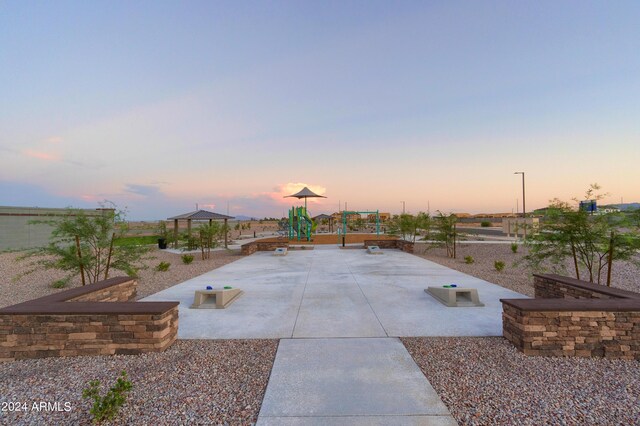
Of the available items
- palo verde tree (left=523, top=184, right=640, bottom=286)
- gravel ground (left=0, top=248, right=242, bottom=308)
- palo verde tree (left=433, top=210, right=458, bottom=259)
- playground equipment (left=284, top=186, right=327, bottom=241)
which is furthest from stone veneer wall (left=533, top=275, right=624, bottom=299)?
playground equipment (left=284, top=186, right=327, bottom=241)

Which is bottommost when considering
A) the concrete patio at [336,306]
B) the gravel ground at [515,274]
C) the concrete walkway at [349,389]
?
the gravel ground at [515,274]

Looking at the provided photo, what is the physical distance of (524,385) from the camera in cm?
344

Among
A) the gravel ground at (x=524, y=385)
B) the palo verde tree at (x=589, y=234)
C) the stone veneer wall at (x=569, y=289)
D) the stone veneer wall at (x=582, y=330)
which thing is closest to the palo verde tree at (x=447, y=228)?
the palo verde tree at (x=589, y=234)

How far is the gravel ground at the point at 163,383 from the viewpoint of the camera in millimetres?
2951

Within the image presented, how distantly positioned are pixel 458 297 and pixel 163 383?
6.57 metres

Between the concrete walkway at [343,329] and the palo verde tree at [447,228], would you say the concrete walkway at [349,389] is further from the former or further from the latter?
the palo verde tree at [447,228]

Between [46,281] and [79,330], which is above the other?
[79,330]

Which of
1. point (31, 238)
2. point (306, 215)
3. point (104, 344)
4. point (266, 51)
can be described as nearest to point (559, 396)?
point (104, 344)

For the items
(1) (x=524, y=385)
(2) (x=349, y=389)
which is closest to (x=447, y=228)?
(1) (x=524, y=385)

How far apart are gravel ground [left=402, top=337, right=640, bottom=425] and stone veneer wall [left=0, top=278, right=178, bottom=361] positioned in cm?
408

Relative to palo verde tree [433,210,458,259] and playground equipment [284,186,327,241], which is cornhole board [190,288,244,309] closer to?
palo verde tree [433,210,458,259]

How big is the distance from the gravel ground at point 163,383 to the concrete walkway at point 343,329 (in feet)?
1.11

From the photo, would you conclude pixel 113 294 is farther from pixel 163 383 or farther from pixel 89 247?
pixel 163 383

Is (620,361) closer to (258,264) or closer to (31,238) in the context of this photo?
(258,264)
